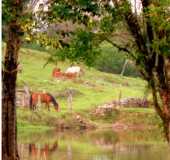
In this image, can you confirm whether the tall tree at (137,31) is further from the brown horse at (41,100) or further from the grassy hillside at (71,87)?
the brown horse at (41,100)

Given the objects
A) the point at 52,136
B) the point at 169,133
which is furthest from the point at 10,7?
the point at 52,136

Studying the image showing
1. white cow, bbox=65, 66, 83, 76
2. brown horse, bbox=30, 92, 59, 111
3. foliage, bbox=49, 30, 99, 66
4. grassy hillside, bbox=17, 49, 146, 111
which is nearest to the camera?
foliage, bbox=49, 30, 99, 66

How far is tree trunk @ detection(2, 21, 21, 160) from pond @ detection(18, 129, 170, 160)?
966 centimetres

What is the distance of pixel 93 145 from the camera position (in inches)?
1331

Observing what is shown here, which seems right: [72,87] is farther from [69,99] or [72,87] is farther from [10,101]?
[10,101]

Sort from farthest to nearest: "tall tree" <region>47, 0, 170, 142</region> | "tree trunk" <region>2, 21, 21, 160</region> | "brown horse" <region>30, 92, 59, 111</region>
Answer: "brown horse" <region>30, 92, 59, 111</region>, "tree trunk" <region>2, 21, 21, 160</region>, "tall tree" <region>47, 0, 170, 142</region>

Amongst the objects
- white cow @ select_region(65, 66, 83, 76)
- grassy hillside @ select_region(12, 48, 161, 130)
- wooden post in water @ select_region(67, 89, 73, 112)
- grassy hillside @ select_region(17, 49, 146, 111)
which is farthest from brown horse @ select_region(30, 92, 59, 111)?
white cow @ select_region(65, 66, 83, 76)

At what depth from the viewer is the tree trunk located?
17.5 m

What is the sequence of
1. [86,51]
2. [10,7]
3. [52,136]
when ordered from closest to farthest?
1. [10,7]
2. [86,51]
3. [52,136]

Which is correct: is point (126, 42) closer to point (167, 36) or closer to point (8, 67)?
point (167, 36)

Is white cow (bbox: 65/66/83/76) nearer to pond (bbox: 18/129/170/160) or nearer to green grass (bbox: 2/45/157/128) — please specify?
green grass (bbox: 2/45/157/128)

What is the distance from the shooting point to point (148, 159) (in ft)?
90.2

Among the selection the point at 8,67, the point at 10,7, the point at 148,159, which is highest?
the point at 10,7

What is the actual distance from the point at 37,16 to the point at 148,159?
12696 millimetres
